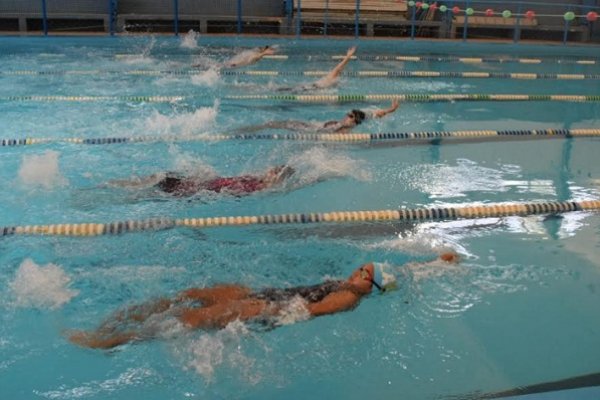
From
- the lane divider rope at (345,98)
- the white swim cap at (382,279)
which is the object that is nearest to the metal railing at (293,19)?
the lane divider rope at (345,98)

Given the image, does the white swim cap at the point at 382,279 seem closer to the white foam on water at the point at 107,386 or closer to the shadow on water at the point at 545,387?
the shadow on water at the point at 545,387

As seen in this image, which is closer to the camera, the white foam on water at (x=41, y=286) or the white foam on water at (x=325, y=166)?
the white foam on water at (x=41, y=286)

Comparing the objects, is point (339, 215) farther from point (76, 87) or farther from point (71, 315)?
point (76, 87)

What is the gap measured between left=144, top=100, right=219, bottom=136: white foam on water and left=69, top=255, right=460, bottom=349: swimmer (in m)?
2.94

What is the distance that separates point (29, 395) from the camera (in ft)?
7.25

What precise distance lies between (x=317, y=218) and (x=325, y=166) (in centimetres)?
104

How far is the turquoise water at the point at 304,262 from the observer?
237 cm

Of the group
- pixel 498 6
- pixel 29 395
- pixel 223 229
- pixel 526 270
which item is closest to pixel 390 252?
pixel 526 270

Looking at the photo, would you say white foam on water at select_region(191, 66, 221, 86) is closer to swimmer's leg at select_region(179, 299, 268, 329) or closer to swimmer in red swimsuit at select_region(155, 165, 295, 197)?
swimmer in red swimsuit at select_region(155, 165, 295, 197)

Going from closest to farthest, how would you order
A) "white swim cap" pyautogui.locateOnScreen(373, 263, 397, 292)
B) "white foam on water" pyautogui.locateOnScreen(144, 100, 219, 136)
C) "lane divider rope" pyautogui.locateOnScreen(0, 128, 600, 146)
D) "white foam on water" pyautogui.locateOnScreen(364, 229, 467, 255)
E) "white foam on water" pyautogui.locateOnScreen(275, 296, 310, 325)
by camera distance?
"white foam on water" pyautogui.locateOnScreen(275, 296, 310, 325) < "white swim cap" pyautogui.locateOnScreen(373, 263, 397, 292) < "white foam on water" pyautogui.locateOnScreen(364, 229, 467, 255) < "lane divider rope" pyautogui.locateOnScreen(0, 128, 600, 146) < "white foam on water" pyautogui.locateOnScreen(144, 100, 219, 136)

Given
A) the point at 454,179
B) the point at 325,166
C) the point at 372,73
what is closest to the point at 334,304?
the point at 325,166

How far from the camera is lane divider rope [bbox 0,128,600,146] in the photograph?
510cm

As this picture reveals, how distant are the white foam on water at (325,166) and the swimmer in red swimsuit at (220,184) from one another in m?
0.29

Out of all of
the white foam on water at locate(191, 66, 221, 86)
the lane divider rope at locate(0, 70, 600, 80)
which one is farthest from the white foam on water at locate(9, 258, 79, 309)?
the lane divider rope at locate(0, 70, 600, 80)
